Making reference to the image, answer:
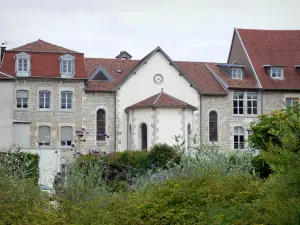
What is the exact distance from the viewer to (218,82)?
1890 inches

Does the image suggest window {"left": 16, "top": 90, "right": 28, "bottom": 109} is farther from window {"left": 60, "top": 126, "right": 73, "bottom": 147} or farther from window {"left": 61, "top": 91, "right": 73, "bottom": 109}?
window {"left": 60, "top": 126, "right": 73, "bottom": 147}

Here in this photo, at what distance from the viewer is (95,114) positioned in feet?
148

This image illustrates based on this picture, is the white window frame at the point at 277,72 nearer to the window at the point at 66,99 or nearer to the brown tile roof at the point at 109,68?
the brown tile roof at the point at 109,68

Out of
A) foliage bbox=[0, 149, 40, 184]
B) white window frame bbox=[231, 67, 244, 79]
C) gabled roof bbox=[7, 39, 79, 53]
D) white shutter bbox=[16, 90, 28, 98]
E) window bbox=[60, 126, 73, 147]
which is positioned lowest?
foliage bbox=[0, 149, 40, 184]

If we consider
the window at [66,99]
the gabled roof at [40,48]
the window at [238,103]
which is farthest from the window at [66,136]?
the window at [238,103]

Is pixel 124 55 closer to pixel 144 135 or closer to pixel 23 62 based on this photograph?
pixel 23 62

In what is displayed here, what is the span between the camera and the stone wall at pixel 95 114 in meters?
44.9

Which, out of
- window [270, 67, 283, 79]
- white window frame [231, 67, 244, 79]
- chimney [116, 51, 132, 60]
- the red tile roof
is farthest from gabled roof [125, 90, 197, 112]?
chimney [116, 51, 132, 60]

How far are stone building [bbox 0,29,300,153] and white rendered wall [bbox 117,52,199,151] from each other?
7 centimetres

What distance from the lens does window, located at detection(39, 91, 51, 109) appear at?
44906 mm

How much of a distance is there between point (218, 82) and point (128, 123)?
7.31 metres

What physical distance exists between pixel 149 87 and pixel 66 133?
244 inches

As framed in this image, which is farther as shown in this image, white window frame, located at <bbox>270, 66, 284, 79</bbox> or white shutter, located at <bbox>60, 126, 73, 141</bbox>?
white window frame, located at <bbox>270, 66, 284, 79</bbox>

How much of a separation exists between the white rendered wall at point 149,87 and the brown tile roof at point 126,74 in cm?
80
